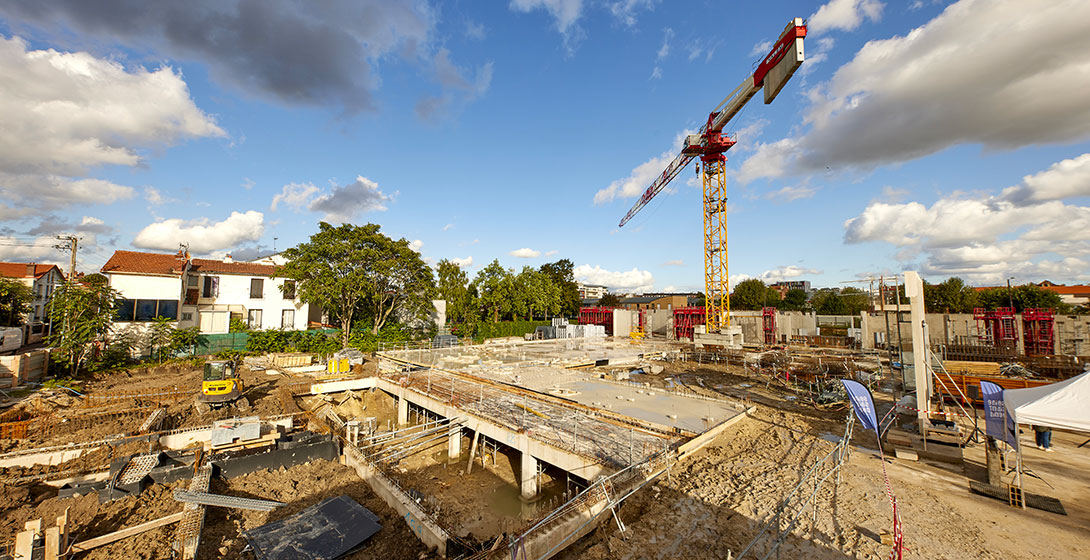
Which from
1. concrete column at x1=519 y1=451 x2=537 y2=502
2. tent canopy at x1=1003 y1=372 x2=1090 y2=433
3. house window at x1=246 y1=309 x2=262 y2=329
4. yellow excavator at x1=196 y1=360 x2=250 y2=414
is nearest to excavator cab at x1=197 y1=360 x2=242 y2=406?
yellow excavator at x1=196 y1=360 x2=250 y2=414

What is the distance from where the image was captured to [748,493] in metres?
8.64

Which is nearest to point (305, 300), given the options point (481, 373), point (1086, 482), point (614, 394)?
point (481, 373)

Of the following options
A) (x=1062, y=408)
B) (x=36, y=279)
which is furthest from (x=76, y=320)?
(x=1062, y=408)

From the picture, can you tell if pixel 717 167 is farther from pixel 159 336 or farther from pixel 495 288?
pixel 159 336

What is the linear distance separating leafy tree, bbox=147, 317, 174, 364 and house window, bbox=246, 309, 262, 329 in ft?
16.8

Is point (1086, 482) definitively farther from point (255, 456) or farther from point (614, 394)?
point (255, 456)

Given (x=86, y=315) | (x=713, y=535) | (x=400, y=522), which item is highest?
(x=86, y=315)

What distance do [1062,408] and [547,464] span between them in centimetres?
1270

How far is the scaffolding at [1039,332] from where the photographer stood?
→ 27009mm

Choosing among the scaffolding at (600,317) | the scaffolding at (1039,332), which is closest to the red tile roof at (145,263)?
the scaffolding at (600,317)

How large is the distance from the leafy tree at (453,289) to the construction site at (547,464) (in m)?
17.7

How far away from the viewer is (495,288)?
44562mm

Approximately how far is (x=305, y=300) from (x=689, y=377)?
26.5 m

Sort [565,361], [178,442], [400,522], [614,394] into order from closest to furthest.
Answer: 1. [400,522]
2. [178,442]
3. [614,394]
4. [565,361]
